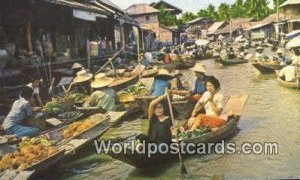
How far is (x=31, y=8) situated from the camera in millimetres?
15172

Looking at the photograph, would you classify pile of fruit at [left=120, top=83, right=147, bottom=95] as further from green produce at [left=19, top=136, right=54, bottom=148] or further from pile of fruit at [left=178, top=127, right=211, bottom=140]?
green produce at [left=19, top=136, right=54, bottom=148]

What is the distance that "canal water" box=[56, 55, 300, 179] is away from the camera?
8570 millimetres

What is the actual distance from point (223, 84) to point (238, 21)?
48.3 m

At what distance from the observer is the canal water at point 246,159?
8.57m

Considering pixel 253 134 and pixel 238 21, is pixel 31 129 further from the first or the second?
pixel 238 21

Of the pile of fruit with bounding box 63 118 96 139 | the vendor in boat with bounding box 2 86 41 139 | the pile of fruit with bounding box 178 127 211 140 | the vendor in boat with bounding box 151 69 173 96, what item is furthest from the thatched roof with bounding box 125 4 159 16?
the pile of fruit with bounding box 178 127 211 140

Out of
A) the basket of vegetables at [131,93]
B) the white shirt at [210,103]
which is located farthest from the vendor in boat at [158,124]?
the basket of vegetables at [131,93]

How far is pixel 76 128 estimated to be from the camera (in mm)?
10086

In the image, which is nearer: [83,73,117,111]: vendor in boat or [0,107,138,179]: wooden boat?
[0,107,138,179]: wooden boat

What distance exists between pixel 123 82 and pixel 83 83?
2.65 meters

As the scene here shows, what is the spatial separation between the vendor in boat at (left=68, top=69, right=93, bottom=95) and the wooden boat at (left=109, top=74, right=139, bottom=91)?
5.40 ft

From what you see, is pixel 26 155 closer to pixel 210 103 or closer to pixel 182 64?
pixel 210 103

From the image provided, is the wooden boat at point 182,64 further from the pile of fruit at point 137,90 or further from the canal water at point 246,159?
the pile of fruit at point 137,90

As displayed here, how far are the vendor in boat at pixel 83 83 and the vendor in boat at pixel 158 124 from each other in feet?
20.3
